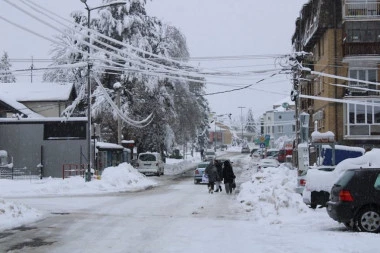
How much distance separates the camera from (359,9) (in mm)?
42188

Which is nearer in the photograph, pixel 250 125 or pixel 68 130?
pixel 68 130

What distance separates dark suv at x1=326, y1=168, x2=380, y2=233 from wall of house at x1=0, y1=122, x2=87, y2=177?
27.9 meters

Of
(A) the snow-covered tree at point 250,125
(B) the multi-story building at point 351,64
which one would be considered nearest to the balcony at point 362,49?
(B) the multi-story building at point 351,64

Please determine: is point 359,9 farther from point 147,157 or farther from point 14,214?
point 14,214

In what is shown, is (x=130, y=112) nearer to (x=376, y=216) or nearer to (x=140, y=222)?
(x=140, y=222)

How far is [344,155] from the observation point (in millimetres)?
35969

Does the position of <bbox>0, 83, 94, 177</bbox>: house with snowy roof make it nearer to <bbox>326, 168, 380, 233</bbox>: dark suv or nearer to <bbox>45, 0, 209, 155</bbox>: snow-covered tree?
<bbox>45, 0, 209, 155</bbox>: snow-covered tree

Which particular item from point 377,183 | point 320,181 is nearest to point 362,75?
point 320,181

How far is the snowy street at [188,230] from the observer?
10734 mm

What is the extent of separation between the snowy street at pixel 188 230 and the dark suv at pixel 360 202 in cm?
38

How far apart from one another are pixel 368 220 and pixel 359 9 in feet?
107

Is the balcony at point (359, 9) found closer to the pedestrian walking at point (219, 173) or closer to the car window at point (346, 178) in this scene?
the pedestrian walking at point (219, 173)

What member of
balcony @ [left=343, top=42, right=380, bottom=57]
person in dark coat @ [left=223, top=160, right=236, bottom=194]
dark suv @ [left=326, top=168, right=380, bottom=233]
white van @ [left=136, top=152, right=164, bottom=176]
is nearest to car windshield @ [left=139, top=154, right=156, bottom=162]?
white van @ [left=136, top=152, right=164, bottom=176]

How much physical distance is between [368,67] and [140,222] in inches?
1218
